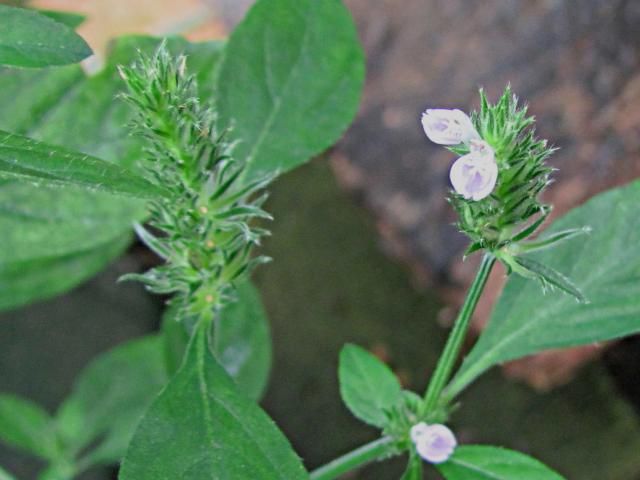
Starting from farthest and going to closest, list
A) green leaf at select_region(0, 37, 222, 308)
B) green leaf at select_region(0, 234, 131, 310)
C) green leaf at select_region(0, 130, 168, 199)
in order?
green leaf at select_region(0, 234, 131, 310), green leaf at select_region(0, 37, 222, 308), green leaf at select_region(0, 130, 168, 199)

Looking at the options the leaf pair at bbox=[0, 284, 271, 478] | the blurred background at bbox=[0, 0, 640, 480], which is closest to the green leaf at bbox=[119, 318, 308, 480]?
the leaf pair at bbox=[0, 284, 271, 478]

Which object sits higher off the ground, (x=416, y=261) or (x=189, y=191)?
(x=189, y=191)

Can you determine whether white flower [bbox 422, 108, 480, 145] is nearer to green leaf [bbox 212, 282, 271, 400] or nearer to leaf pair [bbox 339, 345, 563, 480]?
leaf pair [bbox 339, 345, 563, 480]

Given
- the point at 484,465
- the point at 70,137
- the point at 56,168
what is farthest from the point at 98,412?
the point at 56,168

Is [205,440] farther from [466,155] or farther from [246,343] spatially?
[246,343]

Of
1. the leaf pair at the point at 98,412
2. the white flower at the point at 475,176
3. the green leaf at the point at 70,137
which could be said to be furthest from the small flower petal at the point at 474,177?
the leaf pair at the point at 98,412

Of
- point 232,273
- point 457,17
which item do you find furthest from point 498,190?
point 457,17

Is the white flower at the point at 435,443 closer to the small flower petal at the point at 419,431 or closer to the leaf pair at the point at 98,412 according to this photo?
the small flower petal at the point at 419,431
